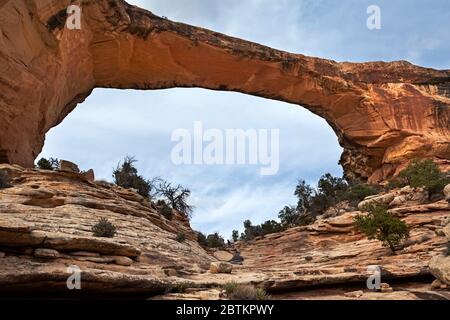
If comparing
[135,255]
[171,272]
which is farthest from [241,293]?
[135,255]

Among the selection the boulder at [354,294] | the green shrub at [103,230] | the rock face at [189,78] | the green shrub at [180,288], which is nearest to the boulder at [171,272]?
the green shrub at [180,288]

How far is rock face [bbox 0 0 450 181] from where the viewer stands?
1497 cm

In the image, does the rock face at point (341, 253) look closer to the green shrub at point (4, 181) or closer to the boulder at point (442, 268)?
the boulder at point (442, 268)

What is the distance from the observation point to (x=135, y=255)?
8.82 metres

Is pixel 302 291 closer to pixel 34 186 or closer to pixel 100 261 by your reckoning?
pixel 100 261

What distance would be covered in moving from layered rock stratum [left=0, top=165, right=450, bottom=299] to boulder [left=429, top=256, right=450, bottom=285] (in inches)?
1.0

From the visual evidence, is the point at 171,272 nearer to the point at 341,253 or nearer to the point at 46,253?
the point at 46,253

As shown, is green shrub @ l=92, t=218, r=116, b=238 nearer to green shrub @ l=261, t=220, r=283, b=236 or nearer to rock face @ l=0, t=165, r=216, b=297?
rock face @ l=0, t=165, r=216, b=297

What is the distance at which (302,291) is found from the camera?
880 cm

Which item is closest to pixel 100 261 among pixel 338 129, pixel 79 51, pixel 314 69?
pixel 79 51

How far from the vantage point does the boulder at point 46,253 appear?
6.74 meters

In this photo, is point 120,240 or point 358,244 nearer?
point 120,240

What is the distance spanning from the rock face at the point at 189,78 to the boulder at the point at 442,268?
1444 centimetres
